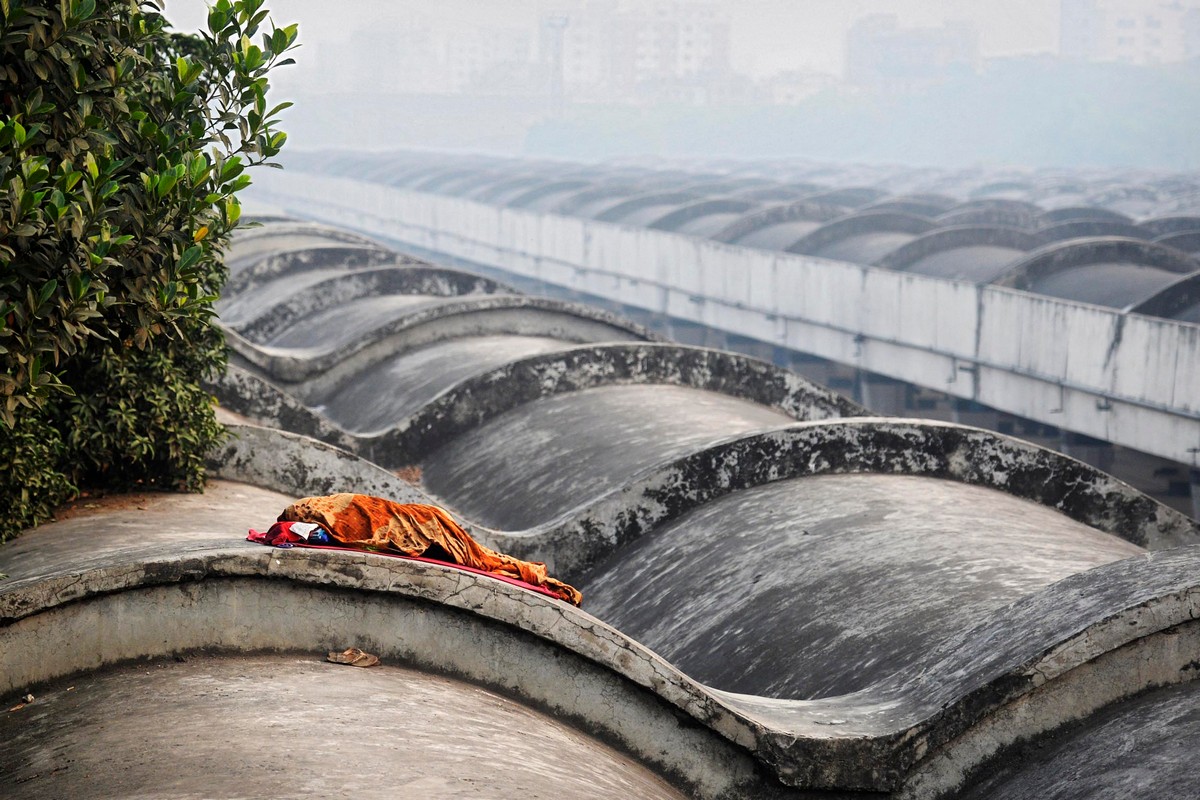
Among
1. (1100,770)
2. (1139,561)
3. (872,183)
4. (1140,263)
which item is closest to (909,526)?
A: (1139,561)

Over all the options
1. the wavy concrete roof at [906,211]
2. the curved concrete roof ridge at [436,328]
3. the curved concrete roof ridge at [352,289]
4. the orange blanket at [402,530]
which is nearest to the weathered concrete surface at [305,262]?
the curved concrete roof ridge at [352,289]

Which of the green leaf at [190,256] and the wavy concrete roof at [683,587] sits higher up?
the green leaf at [190,256]

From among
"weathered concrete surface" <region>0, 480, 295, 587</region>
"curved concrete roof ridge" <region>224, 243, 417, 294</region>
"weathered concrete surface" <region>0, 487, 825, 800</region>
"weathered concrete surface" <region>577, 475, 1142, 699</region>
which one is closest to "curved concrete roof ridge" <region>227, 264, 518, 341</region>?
"curved concrete roof ridge" <region>224, 243, 417, 294</region>

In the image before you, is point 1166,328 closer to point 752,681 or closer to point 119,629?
point 752,681

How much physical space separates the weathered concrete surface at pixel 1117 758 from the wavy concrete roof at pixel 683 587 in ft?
0.12

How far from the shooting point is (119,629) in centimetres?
427

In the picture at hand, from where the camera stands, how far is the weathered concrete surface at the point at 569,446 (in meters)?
8.80

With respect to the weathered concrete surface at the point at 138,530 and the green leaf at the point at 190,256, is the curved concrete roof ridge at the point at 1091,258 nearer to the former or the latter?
the weathered concrete surface at the point at 138,530

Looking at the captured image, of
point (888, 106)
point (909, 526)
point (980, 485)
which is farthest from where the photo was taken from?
point (888, 106)

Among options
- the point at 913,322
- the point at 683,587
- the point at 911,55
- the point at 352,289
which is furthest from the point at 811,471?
the point at 911,55

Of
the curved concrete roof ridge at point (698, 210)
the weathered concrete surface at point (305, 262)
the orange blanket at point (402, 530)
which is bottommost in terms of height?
the curved concrete roof ridge at point (698, 210)

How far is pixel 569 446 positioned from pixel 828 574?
351cm

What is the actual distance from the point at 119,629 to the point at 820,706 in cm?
253

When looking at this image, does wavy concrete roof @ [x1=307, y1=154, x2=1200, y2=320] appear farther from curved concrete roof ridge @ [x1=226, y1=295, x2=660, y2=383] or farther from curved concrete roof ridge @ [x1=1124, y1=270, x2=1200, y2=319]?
curved concrete roof ridge @ [x1=226, y1=295, x2=660, y2=383]
